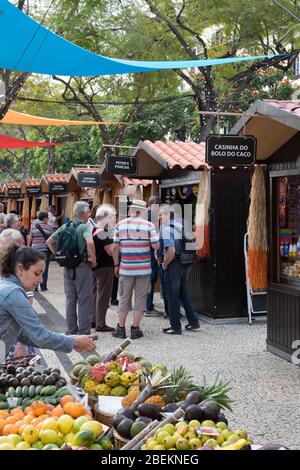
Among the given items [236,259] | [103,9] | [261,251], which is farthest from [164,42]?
[261,251]

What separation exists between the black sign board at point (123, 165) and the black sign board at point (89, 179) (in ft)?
11.5

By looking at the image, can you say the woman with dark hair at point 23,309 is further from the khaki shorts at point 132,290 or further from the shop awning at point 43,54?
the khaki shorts at point 132,290

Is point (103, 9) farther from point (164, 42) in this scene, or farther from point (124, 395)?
point (124, 395)

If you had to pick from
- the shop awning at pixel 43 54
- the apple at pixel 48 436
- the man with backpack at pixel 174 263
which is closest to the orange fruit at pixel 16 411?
the apple at pixel 48 436

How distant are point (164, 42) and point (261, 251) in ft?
41.3

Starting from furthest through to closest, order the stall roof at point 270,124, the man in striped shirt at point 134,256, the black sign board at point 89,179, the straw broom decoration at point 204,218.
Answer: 1. the black sign board at point 89,179
2. the straw broom decoration at point 204,218
3. the man in striped shirt at point 134,256
4. the stall roof at point 270,124

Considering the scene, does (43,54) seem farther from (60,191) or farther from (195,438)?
(60,191)

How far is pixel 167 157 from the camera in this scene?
11.3 metres

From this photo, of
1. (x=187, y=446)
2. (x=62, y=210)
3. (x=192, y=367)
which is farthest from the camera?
(x=62, y=210)

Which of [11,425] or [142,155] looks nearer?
[11,425]

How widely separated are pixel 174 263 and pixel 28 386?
580 cm

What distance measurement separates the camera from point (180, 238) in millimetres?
9602

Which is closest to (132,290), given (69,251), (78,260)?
(78,260)

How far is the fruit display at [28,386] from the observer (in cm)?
373
